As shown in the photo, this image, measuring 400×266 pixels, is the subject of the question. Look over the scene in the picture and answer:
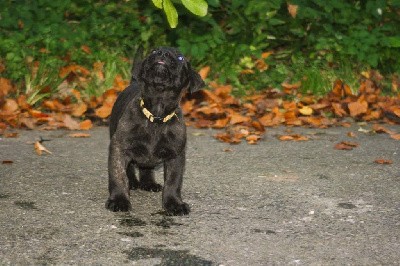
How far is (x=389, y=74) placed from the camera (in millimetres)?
9797

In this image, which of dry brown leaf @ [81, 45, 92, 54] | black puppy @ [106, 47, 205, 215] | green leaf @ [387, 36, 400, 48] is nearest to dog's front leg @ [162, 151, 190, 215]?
black puppy @ [106, 47, 205, 215]

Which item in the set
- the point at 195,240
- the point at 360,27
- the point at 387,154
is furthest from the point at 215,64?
the point at 195,240

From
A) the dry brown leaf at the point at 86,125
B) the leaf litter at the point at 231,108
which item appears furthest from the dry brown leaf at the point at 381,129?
the dry brown leaf at the point at 86,125

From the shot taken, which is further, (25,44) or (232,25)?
(232,25)

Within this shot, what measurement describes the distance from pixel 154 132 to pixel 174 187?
1.29 feet

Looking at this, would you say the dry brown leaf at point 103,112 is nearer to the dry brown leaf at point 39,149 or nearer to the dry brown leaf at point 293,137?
the dry brown leaf at point 39,149

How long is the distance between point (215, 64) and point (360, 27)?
6.73ft

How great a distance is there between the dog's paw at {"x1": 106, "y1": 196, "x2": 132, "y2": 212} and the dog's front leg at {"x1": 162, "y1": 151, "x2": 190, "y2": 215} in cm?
25

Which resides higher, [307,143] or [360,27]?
[360,27]

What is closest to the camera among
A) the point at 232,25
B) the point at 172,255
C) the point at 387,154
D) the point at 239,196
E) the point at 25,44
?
the point at 172,255

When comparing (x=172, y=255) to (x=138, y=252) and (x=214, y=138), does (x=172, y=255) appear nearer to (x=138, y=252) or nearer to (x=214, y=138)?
(x=138, y=252)

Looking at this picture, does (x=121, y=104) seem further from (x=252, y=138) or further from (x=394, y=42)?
(x=394, y=42)

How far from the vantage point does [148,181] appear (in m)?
5.66

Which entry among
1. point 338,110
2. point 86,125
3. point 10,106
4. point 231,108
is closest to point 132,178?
point 86,125
